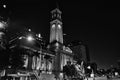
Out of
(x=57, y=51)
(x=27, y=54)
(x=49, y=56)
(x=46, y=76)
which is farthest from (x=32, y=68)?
(x=46, y=76)

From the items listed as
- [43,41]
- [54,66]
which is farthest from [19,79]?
[43,41]

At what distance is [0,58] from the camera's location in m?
32.9

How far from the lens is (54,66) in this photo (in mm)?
76188

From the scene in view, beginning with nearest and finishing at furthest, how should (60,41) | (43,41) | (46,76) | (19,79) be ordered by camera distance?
(46,76)
(19,79)
(60,41)
(43,41)

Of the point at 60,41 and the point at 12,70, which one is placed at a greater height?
the point at 60,41

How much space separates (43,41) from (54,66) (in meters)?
30.3

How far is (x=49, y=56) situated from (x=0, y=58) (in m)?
41.3

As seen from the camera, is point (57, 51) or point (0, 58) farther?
point (57, 51)

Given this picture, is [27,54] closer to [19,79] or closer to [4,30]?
[4,30]

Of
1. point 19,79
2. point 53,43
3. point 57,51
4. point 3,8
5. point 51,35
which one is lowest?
point 19,79

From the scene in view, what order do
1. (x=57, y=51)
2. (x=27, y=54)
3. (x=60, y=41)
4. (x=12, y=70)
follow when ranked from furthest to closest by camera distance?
(x=60, y=41)
(x=57, y=51)
(x=27, y=54)
(x=12, y=70)

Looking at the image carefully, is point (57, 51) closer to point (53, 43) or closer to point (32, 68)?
point (53, 43)

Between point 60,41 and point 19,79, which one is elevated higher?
→ point 60,41

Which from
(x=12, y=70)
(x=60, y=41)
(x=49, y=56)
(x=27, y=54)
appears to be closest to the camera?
(x=12, y=70)
